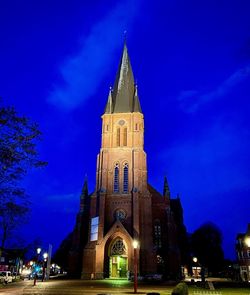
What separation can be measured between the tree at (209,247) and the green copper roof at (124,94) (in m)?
37.7

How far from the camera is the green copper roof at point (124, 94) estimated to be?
191ft

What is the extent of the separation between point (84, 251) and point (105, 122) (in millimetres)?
22897

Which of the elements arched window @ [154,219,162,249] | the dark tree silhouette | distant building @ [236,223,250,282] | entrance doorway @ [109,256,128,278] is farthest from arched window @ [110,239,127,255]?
the dark tree silhouette

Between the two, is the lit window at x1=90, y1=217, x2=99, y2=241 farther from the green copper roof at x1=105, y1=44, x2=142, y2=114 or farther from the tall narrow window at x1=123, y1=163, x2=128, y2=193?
the green copper roof at x1=105, y1=44, x2=142, y2=114

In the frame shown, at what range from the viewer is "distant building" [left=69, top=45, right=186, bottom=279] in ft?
149

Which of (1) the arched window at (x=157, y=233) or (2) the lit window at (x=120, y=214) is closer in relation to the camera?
(2) the lit window at (x=120, y=214)

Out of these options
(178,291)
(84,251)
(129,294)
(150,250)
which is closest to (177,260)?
(150,250)

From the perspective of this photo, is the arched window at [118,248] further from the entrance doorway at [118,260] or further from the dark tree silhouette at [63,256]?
the dark tree silhouette at [63,256]

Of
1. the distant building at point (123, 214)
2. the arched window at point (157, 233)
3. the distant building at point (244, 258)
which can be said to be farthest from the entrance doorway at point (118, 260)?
the distant building at point (244, 258)

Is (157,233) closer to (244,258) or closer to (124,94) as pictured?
(244,258)

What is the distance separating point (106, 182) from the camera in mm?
51344

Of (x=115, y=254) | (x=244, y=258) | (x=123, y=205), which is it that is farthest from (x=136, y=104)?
(x=244, y=258)

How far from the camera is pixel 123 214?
48.7 m

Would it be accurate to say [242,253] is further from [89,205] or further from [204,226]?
[89,205]
